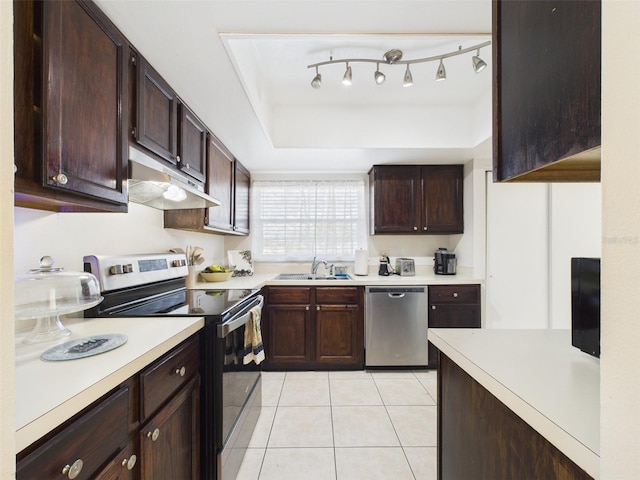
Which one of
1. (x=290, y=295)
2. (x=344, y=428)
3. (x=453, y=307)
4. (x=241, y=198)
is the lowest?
(x=344, y=428)

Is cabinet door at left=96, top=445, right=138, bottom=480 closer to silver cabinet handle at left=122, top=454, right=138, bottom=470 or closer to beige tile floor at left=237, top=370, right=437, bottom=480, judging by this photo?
silver cabinet handle at left=122, top=454, right=138, bottom=470

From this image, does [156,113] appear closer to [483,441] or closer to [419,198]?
[483,441]

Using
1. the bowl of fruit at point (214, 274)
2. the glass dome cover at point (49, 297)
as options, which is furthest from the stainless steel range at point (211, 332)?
the bowl of fruit at point (214, 274)

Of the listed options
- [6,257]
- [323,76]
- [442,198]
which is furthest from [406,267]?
[6,257]

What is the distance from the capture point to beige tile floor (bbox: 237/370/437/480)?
163 cm

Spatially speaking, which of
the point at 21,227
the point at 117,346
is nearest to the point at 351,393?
the point at 117,346

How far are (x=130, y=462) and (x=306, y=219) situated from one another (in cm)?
281

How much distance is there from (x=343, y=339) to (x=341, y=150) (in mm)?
1792

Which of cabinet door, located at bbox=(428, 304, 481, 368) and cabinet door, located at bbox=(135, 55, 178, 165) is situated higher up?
cabinet door, located at bbox=(135, 55, 178, 165)

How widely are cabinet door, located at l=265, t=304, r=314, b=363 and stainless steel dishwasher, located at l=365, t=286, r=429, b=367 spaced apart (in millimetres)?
569

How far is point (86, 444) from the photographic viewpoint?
2.31ft

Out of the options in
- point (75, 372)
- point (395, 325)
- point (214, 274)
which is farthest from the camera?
point (395, 325)

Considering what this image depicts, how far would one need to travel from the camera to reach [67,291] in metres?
1.07

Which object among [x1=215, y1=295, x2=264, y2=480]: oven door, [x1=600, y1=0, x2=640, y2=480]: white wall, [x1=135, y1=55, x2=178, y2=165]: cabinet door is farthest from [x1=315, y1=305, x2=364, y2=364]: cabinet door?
[x1=600, y1=0, x2=640, y2=480]: white wall
